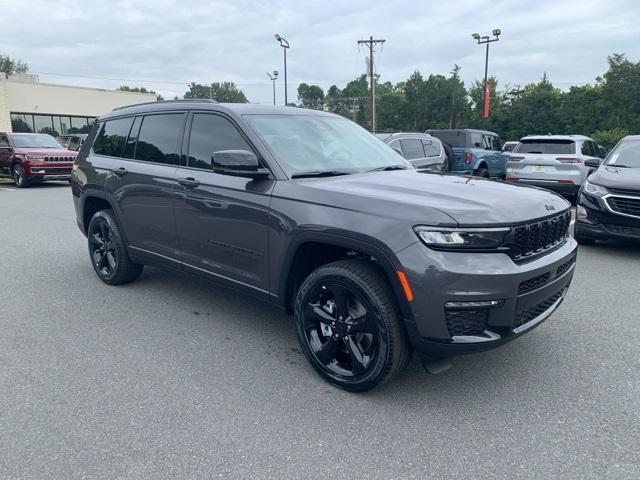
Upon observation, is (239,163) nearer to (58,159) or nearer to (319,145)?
(319,145)

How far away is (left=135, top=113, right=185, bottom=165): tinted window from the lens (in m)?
4.44

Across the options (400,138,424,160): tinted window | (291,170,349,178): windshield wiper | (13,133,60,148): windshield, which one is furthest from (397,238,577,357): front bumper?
(13,133,60,148): windshield

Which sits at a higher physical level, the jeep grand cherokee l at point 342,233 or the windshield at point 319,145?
the windshield at point 319,145

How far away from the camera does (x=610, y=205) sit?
673 centimetres

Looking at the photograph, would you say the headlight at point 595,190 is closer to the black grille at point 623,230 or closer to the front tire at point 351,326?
the black grille at point 623,230

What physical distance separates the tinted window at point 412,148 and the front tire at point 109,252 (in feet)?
24.5

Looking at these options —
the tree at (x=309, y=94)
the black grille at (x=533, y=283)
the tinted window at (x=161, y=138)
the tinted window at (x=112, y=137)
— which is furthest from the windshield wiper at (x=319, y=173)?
the tree at (x=309, y=94)

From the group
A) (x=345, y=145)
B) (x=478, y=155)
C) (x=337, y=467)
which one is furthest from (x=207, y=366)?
(x=478, y=155)

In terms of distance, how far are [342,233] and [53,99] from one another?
42.7 metres

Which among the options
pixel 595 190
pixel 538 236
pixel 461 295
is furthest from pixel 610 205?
pixel 461 295

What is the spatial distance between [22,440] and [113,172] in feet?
9.69

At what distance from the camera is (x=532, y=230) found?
3057mm

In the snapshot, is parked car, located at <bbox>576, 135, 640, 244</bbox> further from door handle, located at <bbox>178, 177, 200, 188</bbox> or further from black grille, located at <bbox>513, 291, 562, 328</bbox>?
door handle, located at <bbox>178, 177, 200, 188</bbox>

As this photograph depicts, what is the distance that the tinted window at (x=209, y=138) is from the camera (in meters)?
3.93
